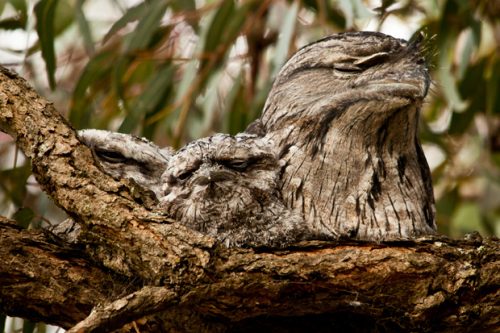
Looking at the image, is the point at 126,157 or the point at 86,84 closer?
the point at 126,157

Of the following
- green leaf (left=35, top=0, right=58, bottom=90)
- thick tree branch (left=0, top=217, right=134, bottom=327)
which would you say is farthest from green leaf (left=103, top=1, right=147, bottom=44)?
thick tree branch (left=0, top=217, right=134, bottom=327)

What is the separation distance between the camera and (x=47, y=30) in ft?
14.7

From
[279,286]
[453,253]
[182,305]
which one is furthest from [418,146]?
[182,305]

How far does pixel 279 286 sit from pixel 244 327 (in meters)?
0.32

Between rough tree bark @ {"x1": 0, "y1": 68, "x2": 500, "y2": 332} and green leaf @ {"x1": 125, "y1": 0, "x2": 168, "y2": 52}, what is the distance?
1776 millimetres

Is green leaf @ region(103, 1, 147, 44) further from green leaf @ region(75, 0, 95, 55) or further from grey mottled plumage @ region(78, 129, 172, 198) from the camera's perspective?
grey mottled plumage @ region(78, 129, 172, 198)

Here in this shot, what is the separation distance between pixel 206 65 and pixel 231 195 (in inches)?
76.6

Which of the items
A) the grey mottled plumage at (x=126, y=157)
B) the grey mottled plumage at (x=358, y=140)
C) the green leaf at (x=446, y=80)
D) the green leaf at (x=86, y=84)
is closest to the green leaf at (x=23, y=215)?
the grey mottled plumage at (x=126, y=157)

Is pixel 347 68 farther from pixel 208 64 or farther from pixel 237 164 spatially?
pixel 208 64

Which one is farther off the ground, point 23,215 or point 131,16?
point 131,16

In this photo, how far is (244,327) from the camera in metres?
2.99

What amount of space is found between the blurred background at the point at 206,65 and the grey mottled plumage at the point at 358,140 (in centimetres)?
91

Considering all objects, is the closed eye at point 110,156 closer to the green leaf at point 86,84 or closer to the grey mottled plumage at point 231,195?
the grey mottled plumage at point 231,195

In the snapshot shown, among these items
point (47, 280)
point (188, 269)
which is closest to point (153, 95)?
point (47, 280)
